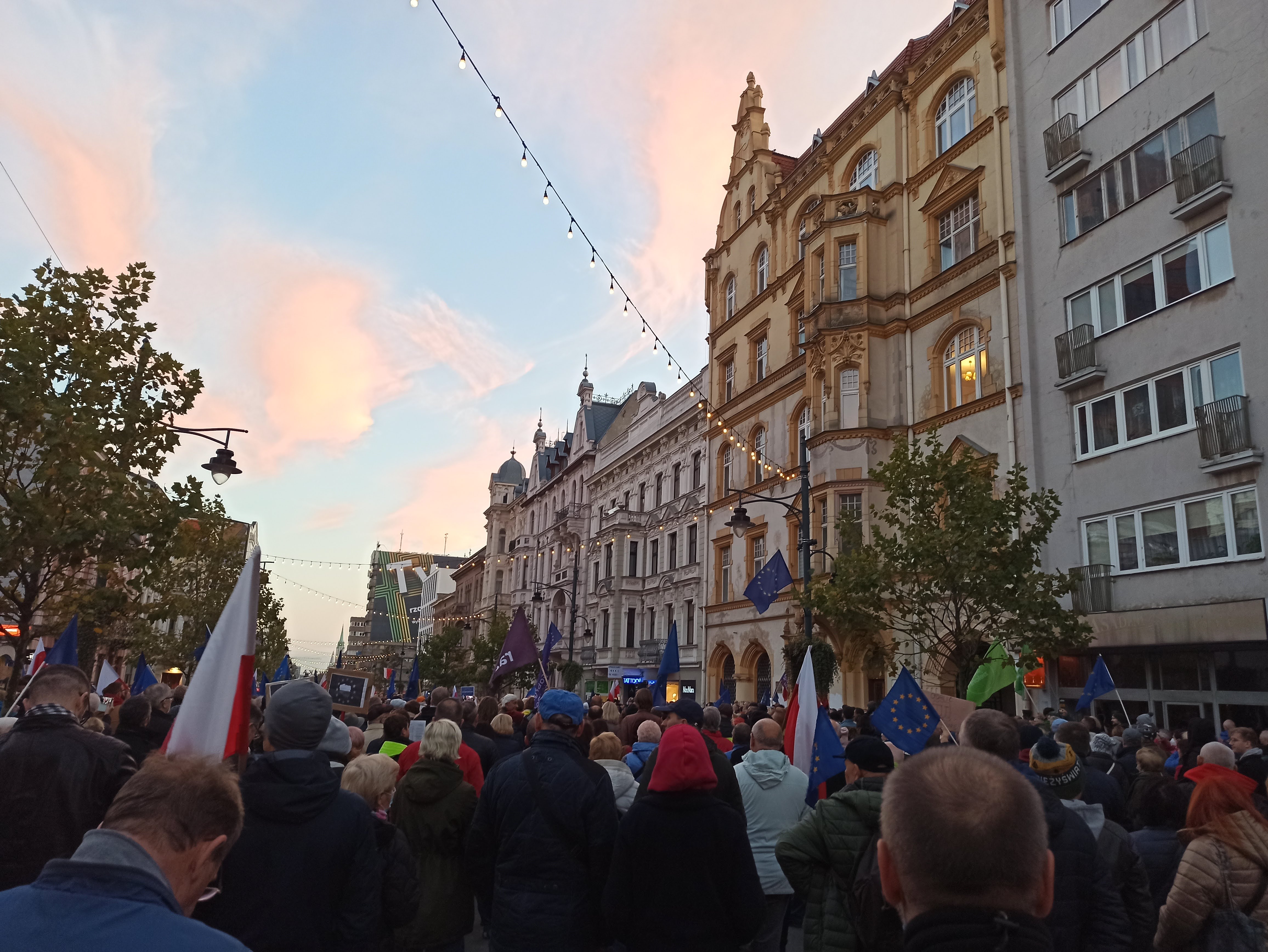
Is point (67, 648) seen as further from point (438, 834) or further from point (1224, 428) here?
point (1224, 428)

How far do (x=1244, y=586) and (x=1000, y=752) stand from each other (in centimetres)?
1617

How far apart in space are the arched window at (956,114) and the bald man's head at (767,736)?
80.4 feet

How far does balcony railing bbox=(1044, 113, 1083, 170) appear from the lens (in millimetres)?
22578

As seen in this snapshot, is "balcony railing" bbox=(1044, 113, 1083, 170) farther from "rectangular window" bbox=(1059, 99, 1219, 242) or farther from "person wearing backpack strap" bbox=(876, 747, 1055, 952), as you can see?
"person wearing backpack strap" bbox=(876, 747, 1055, 952)

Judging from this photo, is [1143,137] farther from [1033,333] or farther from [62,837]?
[62,837]

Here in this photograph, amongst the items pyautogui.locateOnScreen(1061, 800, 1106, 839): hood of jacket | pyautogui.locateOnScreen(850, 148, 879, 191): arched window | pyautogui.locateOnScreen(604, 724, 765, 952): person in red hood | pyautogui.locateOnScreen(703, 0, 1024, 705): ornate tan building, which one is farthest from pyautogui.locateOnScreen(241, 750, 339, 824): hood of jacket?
pyautogui.locateOnScreen(850, 148, 879, 191): arched window

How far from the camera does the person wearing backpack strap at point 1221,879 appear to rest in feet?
14.2

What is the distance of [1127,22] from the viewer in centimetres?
2152

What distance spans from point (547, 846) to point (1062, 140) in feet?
76.7

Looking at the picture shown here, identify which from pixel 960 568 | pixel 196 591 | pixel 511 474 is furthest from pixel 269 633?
pixel 960 568

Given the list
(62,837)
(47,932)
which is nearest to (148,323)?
(62,837)

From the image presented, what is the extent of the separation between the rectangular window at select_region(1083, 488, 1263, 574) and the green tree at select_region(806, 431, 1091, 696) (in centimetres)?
132

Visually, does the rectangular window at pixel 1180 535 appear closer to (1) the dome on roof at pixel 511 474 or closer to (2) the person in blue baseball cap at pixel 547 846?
(2) the person in blue baseball cap at pixel 547 846

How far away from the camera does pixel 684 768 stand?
15.1ft
